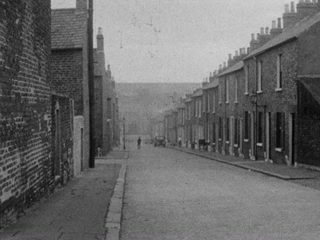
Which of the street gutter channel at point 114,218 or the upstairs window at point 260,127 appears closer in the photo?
the street gutter channel at point 114,218

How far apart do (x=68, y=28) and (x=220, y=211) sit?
14.7m

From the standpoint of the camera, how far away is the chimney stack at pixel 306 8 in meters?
28.0

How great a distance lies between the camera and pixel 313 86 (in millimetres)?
22188

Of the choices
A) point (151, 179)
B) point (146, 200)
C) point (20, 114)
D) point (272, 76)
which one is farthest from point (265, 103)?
point (20, 114)

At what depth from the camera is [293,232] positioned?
8.50 meters

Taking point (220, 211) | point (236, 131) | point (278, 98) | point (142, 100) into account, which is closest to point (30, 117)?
point (220, 211)

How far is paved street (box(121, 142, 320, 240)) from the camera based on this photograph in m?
8.52

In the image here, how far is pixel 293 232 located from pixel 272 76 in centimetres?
1959

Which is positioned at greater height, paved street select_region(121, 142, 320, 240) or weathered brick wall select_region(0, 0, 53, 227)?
weathered brick wall select_region(0, 0, 53, 227)

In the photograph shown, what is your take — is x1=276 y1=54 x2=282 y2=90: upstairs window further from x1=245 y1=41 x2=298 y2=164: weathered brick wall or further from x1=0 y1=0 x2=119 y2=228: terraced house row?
x1=0 y1=0 x2=119 y2=228: terraced house row

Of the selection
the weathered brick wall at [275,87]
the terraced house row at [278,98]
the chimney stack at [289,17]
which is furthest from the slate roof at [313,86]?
the chimney stack at [289,17]

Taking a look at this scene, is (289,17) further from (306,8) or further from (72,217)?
(72,217)

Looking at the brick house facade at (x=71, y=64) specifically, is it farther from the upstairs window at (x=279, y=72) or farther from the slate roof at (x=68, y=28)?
the upstairs window at (x=279, y=72)

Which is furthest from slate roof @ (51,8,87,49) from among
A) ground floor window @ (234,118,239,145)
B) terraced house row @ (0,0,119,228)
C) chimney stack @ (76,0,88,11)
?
ground floor window @ (234,118,239,145)
